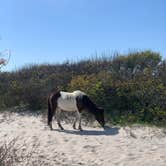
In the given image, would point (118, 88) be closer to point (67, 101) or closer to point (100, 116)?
point (100, 116)

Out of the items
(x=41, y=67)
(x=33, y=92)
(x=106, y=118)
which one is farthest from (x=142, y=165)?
(x=41, y=67)

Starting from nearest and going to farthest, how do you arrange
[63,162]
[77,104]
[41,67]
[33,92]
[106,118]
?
[63,162] < [77,104] < [106,118] < [33,92] < [41,67]

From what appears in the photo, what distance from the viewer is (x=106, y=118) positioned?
45.3 feet

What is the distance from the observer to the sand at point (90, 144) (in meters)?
8.81

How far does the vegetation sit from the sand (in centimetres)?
170

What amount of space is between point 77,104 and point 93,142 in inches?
89.0

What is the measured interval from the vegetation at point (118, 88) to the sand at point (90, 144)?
170cm

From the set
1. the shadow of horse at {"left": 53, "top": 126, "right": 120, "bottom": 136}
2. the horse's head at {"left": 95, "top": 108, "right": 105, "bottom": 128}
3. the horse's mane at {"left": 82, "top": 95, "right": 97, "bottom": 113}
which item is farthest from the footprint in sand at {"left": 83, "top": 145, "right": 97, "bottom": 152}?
the horse's mane at {"left": 82, "top": 95, "right": 97, "bottom": 113}

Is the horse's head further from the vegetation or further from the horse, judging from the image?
the vegetation

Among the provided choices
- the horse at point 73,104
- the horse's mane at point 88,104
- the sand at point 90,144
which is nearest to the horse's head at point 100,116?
the horse at point 73,104

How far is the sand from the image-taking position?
881cm

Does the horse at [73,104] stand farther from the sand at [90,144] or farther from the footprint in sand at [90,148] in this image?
the footprint in sand at [90,148]

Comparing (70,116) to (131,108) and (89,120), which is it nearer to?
(89,120)

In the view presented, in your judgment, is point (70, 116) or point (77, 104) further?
point (70, 116)
